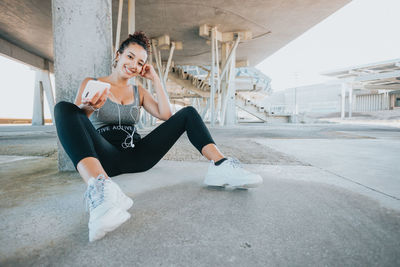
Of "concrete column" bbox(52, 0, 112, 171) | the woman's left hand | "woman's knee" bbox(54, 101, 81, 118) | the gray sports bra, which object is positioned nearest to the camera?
"woman's knee" bbox(54, 101, 81, 118)

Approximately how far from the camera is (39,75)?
18688mm

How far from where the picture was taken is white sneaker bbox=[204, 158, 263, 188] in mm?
1705

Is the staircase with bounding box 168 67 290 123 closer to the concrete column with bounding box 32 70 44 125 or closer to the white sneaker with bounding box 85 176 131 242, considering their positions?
the concrete column with bounding box 32 70 44 125

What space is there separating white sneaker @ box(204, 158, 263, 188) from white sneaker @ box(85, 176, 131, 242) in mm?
805

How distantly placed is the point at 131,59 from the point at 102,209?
1294 mm

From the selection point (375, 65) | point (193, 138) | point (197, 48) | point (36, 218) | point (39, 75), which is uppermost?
point (375, 65)

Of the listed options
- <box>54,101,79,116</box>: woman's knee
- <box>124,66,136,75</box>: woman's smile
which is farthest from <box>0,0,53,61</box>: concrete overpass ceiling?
<box>54,101,79,116</box>: woman's knee

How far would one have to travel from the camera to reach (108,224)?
1.04 meters

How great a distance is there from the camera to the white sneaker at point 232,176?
5.59 feet

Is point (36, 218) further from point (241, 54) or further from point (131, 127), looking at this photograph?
point (241, 54)

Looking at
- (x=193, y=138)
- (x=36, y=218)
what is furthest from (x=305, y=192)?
(x=36, y=218)

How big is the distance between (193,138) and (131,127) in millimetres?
574

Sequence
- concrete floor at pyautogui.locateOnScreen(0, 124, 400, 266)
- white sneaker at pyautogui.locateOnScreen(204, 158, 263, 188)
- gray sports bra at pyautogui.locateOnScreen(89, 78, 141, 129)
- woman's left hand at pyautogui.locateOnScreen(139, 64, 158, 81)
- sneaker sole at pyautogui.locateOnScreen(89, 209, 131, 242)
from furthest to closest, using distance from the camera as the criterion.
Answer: woman's left hand at pyautogui.locateOnScreen(139, 64, 158, 81) → gray sports bra at pyautogui.locateOnScreen(89, 78, 141, 129) → white sneaker at pyautogui.locateOnScreen(204, 158, 263, 188) → sneaker sole at pyautogui.locateOnScreen(89, 209, 131, 242) → concrete floor at pyautogui.locateOnScreen(0, 124, 400, 266)

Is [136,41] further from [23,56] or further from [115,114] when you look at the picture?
[23,56]
